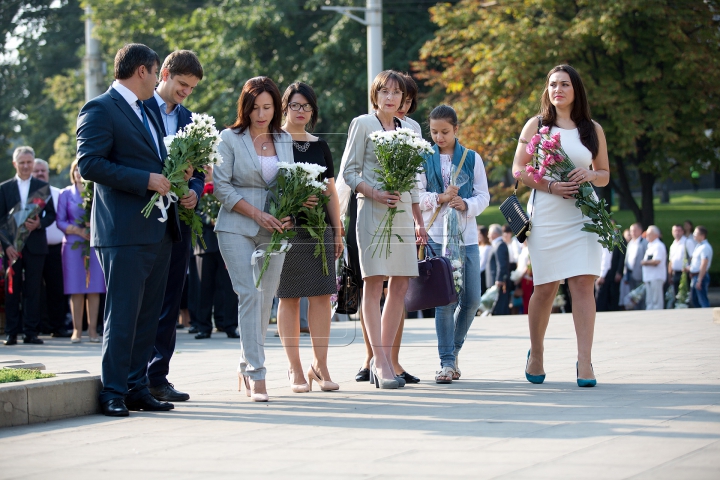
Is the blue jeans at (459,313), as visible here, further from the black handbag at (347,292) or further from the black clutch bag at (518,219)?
the black handbag at (347,292)

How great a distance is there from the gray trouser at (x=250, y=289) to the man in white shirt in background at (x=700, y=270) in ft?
44.4

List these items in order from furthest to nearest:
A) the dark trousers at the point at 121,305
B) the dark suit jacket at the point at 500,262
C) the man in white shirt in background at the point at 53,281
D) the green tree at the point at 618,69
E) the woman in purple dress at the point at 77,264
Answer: the green tree at the point at 618,69, the dark suit jacket at the point at 500,262, the man in white shirt in background at the point at 53,281, the woman in purple dress at the point at 77,264, the dark trousers at the point at 121,305

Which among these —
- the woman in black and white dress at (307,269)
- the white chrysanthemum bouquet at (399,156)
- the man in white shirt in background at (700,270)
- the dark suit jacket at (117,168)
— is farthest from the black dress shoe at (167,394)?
the man in white shirt in background at (700,270)

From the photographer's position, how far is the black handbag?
8148mm

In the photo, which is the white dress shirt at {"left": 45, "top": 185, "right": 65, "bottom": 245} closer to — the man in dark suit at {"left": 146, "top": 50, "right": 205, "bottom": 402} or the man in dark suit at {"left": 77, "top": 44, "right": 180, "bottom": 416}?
the man in dark suit at {"left": 146, "top": 50, "right": 205, "bottom": 402}

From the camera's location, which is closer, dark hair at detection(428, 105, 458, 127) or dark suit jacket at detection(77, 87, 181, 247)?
dark suit jacket at detection(77, 87, 181, 247)

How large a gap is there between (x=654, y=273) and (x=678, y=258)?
111cm

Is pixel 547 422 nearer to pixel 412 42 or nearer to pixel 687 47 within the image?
pixel 687 47

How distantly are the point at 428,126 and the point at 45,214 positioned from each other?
6.40 m

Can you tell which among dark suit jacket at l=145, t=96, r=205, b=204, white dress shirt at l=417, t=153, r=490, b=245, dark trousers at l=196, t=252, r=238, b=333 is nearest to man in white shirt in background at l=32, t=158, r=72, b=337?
dark trousers at l=196, t=252, r=238, b=333

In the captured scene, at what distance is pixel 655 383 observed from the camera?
7.59m

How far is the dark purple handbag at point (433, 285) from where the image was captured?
7969 millimetres

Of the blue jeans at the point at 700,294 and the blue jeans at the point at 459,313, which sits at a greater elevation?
the blue jeans at the point at 459,313

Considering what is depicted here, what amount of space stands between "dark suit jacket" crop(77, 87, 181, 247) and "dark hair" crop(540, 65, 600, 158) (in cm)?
312
